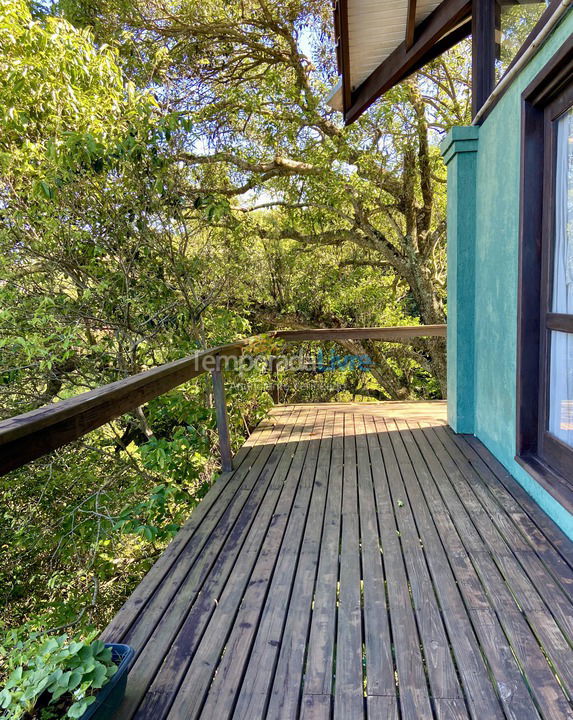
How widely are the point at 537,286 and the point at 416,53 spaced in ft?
8.68

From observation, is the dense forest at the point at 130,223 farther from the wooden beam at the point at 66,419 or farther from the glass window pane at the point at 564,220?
the glass window pane at the point at 564,220

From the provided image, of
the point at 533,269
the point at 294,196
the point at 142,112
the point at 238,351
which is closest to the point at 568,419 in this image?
the point at 533,269

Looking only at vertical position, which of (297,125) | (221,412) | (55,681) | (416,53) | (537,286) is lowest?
(55,681)

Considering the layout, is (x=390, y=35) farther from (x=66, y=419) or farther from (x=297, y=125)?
(x=66, y=419)

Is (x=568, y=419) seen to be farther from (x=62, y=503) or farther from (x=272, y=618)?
(x=62, y=503)

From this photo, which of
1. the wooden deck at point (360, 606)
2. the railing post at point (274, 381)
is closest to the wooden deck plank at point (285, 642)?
the wooden deck at point (360, 606)

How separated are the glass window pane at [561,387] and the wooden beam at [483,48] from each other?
6.31 feet

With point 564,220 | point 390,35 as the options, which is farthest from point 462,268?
point 390,35

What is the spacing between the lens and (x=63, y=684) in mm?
1042

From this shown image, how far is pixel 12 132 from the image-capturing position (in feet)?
11.4

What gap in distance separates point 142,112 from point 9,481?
3.29 meters

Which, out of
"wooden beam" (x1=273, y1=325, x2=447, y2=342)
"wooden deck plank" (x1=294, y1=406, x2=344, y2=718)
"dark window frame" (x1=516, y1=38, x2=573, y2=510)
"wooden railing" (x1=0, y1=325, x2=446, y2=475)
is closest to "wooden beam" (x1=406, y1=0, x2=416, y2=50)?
"dark window frame" (x1=516, y1=38, x2=573, y2=510)

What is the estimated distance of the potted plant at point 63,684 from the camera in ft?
3.34

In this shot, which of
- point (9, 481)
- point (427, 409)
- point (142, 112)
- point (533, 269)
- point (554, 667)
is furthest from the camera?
point (427, 409)
